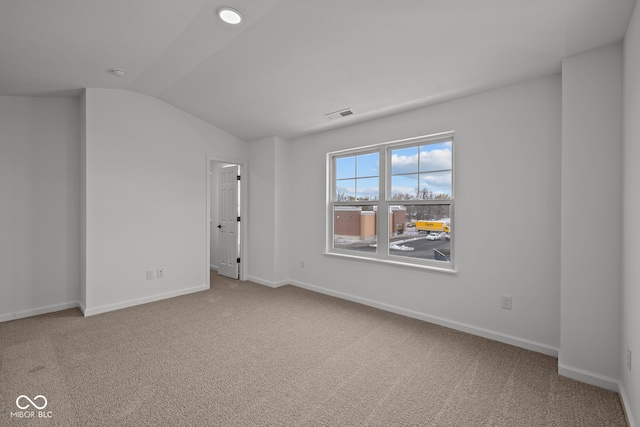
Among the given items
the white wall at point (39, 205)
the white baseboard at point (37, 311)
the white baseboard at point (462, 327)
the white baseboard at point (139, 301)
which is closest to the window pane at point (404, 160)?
the white baseboard at point (462, 327)

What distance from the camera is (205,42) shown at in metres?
2.70

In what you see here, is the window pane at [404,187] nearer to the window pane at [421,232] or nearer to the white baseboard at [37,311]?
the window pane at [421,232]

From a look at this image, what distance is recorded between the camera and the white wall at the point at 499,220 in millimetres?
2643

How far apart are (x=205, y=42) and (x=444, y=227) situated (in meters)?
2.98

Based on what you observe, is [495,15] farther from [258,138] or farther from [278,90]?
[258,138]

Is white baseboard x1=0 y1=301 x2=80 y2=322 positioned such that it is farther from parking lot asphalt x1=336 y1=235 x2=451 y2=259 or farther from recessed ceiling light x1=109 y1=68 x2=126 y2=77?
parking lot asphalt x1=336 y1=235 x2=451 y2=259

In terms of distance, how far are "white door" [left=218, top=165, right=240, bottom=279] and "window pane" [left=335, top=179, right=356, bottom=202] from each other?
192 centimetres

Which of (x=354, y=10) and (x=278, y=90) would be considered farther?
(x=278, y=90)

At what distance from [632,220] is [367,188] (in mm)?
2658

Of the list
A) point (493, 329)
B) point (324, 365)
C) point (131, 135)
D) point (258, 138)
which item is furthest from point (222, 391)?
point (258, 138)

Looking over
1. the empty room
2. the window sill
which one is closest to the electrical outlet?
the empty room

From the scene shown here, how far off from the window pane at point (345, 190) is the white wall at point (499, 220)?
78 centimetres

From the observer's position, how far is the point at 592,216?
2.19 meters

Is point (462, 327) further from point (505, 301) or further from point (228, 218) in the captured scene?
point (228, 218)
